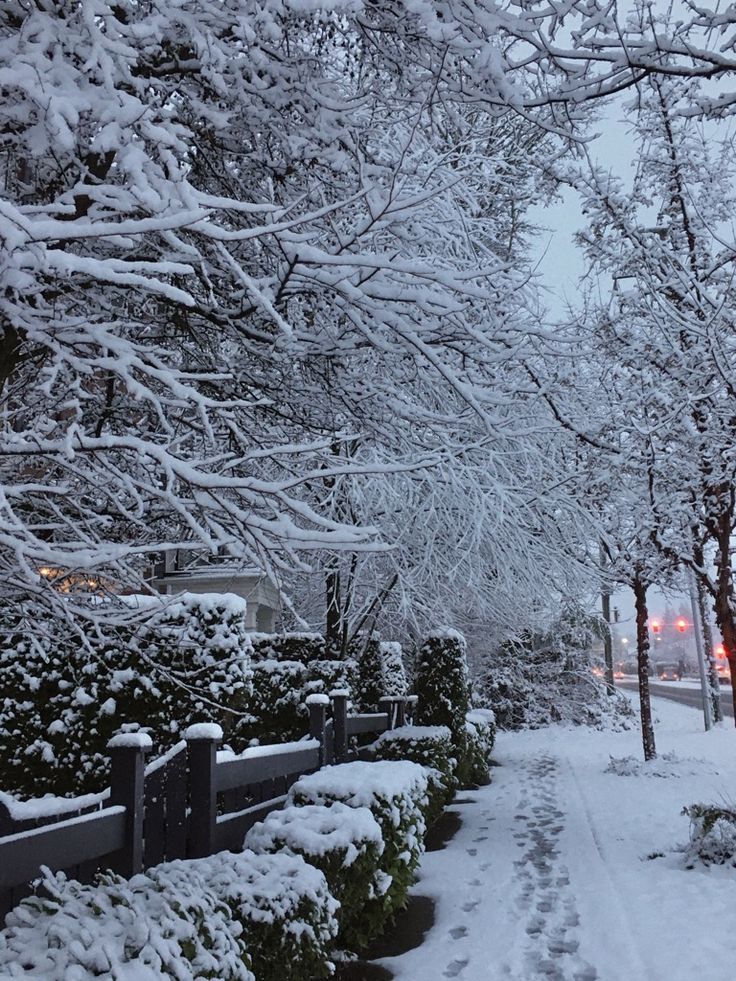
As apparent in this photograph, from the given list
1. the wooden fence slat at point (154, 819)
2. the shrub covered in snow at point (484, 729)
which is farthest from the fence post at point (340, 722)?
the shrub covered in snow at point (484, 729)

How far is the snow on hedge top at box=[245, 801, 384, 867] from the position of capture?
4988 millimetres

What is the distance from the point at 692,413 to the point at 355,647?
669cm

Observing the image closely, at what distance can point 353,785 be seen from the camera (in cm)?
599

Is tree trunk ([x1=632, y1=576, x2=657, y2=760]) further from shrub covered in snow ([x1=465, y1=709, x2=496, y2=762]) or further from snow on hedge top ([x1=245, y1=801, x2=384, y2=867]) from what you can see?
snow on hedge top ([x1=245, y1=801, x2=384, y2=867])

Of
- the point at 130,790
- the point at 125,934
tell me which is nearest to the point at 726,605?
the point at 130,790

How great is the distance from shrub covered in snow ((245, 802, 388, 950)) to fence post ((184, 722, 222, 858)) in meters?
0.25

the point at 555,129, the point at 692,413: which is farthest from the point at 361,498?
the point at 555,129

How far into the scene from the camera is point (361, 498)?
37.1 feet

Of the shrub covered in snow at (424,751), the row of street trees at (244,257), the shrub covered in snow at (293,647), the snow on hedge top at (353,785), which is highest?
the row of street trees at (244,257)

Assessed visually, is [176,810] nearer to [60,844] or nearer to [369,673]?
[60,844]

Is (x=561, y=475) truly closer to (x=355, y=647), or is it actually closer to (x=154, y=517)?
(x=355, y=647)

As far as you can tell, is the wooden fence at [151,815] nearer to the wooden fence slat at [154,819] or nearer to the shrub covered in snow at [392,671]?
the wooden fence slat at [154,819]

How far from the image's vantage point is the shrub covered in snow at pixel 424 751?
413 inches

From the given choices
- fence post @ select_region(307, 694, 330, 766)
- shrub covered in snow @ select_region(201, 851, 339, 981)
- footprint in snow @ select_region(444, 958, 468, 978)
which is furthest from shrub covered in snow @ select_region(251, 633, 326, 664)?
shrub covered in snow @ select_region(201, 851, 339, 981)
